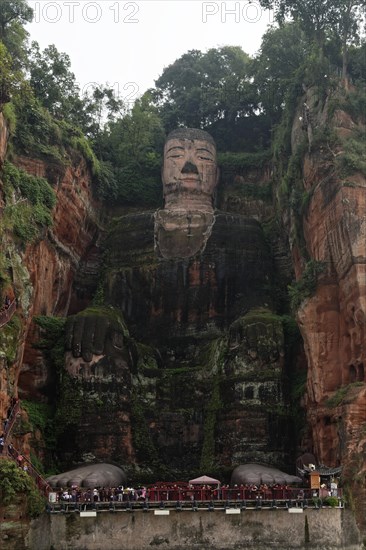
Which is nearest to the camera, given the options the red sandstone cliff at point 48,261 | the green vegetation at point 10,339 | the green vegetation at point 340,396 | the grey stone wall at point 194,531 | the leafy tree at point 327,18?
the grey stone wall at point 194,531

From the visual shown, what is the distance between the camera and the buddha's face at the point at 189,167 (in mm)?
44344

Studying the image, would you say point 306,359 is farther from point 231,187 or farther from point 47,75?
point 47,75

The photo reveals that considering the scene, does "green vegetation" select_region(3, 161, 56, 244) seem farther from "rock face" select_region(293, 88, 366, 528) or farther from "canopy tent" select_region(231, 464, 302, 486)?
"canopy tent" select_region(231, 464, 302, 486)

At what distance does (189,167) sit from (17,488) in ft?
79.7

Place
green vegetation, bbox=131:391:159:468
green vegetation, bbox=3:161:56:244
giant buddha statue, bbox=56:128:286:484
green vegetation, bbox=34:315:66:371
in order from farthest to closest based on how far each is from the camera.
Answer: green vegetation, bbox=34:315:66:371 → green vegetation, bbox=131:391:159:468 → giant buddha statue, bbox=56:128:286:484 → green vegetation, bbox=3:161:56:244

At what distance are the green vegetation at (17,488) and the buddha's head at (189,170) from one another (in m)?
21.9

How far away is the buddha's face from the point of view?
44.3 meters

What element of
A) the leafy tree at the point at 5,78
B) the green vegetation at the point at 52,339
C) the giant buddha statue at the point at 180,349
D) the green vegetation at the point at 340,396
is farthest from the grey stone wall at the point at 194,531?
the leafy tree at the point at 5,78

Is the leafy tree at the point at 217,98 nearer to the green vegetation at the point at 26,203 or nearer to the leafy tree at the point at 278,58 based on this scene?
the leafy tree at the point at 278,58

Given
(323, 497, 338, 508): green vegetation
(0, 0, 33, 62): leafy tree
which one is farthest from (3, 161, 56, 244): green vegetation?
(323, 497, 338, 508): green vegetation


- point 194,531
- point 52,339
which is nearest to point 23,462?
point 194,531

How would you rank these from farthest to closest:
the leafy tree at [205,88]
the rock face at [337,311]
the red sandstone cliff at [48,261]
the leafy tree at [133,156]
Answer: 1. the leafy tree at [205,88]
2. the leafy tree at [133,156]
3. the red sandstone cliff at [48,261]
4. the rock face at [337,311]

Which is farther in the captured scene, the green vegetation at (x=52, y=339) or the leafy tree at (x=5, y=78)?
the green vegetation at (x=52, y=339)

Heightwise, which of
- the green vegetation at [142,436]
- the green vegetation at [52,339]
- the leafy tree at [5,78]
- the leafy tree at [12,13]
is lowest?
the green vegetation at [142,436]
